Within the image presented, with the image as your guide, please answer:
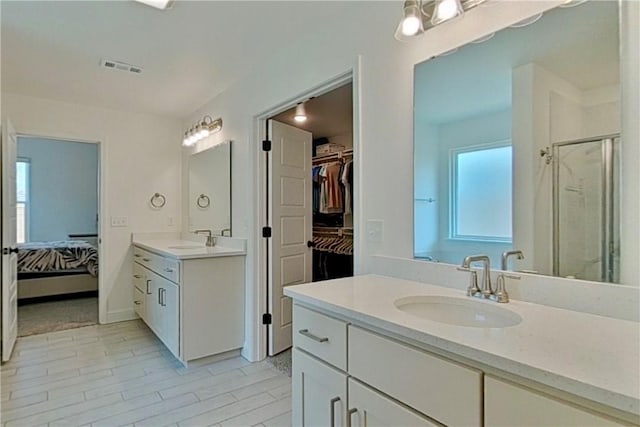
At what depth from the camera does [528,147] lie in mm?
1375

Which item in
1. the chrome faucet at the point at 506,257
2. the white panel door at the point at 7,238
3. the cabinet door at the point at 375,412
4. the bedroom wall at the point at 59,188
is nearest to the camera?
the cabinet door at the point at 375,412

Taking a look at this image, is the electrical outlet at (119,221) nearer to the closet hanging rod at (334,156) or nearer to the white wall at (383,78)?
the closet hanging rod at (334,156)

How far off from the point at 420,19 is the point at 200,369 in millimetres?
2725

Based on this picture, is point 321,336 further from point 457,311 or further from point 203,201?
point 203,201

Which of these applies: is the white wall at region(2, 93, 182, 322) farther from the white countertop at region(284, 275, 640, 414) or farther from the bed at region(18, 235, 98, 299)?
the white countertop at region(284, 275, 640, 414)

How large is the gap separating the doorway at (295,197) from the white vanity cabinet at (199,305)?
0.92 ft

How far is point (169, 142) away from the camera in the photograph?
4.40 meters

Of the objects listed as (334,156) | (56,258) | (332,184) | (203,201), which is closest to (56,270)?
(56,258)

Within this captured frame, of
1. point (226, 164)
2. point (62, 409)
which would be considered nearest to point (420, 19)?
point (226, 164)

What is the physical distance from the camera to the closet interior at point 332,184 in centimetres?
402

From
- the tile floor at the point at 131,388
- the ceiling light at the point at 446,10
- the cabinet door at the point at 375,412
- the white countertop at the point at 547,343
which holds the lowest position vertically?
the tile floor at the point at 131,388

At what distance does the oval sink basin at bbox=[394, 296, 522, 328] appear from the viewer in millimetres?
1231

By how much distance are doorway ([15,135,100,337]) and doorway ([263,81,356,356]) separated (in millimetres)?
2448

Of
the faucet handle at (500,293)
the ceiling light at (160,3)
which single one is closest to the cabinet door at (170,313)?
the ceiling light at (160,3)
